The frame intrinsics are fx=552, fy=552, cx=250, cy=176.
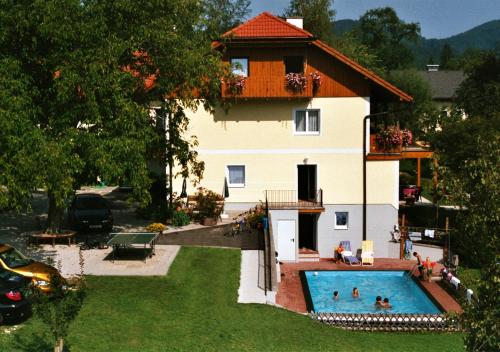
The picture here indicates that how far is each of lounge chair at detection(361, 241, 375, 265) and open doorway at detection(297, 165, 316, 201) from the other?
4.22m

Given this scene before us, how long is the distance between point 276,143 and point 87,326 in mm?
18445

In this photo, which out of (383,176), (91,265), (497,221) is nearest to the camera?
(497,221)

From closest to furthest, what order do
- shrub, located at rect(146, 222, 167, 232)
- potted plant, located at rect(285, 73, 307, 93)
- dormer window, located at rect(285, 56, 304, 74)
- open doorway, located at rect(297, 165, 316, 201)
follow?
1. shrub, located at rect(146, 222, 167, 232)
2. potted plant, located at rect(285, 73, 307, 93)
3. dormer window, located at rect(285, 56, 304, 74)
4. open doorway, located at rect(297, 165, 316, 201)

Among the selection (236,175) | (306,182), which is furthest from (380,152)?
(236,175)

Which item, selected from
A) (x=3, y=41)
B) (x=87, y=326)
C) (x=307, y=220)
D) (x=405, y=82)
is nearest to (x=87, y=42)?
(x=3, y=41)

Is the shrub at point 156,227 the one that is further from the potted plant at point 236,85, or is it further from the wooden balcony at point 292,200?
the potted plant at point 236,85

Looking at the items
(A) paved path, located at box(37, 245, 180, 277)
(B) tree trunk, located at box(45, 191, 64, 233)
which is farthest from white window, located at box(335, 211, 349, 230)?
(B) tree trunk, located at box(45, 191, 64, 233)

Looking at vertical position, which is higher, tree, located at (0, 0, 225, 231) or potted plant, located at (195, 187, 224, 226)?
tree, located at (0, 0, 225, 231)

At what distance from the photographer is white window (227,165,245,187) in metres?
31.8

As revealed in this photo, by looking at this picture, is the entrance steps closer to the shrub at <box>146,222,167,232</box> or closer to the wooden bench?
the shrub at <box>146,222,167,232</box>

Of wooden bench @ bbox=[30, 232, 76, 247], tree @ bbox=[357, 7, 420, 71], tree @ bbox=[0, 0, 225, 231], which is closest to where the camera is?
tree @ bbox=[0, 0, 225, 231]

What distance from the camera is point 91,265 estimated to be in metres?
21.1

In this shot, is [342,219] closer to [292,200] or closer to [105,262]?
[292,200]

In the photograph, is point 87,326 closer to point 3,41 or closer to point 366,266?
point 3,41
